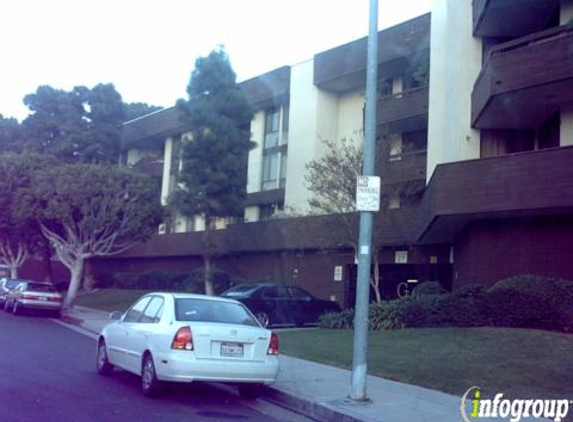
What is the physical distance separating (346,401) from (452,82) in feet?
51.0

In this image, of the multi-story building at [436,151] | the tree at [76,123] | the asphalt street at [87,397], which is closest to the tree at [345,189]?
the multi-story building at [436,151]

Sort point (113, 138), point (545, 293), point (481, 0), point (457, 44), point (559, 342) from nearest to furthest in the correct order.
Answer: point (559, 342)
point (545, 293)
point (481, 0)
point (457, 44)
point (113, 138)

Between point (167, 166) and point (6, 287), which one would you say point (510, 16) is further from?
point (167, 166)

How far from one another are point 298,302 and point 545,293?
370 inches

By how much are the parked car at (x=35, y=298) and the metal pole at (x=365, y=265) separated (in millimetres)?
20588

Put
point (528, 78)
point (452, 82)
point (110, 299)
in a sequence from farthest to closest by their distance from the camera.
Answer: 1. point (110, 299)
2. point (452, 82)
3. point (528, 78)

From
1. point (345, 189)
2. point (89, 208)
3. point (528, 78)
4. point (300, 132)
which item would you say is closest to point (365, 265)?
point (528, 78)

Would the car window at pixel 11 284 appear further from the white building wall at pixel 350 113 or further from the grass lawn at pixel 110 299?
the white building wall at pixel 350 113

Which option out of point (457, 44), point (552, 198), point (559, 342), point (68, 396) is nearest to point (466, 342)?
point (559, 342)

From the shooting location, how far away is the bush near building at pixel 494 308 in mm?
16547

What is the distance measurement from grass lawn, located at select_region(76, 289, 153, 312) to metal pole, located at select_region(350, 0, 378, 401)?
25.9 m

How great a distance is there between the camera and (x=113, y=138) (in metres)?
54.7

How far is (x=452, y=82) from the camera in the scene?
78.0ft

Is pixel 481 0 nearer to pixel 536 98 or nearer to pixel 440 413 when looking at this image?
pixel 536 98
